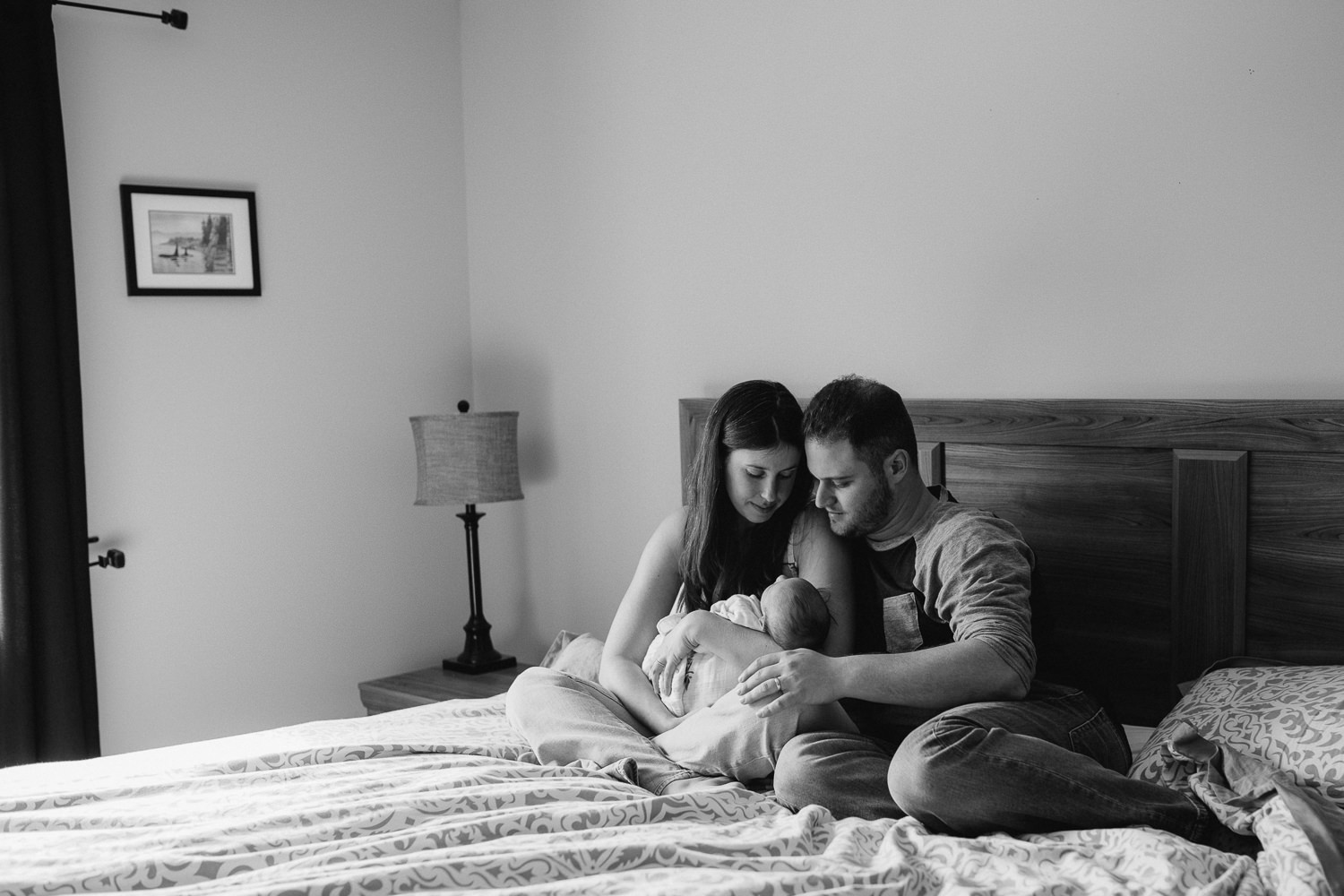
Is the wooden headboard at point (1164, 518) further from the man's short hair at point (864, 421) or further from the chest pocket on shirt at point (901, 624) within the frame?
the man's short hair at point (864, 421)

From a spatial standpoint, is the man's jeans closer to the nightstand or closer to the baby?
the baby

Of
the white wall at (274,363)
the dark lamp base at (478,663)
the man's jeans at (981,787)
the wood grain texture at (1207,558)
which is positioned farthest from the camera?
the dark lamp base at (478,663)

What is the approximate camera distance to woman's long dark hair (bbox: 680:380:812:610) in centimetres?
239

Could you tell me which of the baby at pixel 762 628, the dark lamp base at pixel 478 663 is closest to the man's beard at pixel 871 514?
the baby at pixel 762 628

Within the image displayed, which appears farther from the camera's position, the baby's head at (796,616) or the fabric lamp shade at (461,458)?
the fabric lamp shade at (461,458)

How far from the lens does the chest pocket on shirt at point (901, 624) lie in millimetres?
2232

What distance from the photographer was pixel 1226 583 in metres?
2.35

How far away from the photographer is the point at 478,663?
354 centimetres

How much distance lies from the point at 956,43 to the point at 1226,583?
127 cm

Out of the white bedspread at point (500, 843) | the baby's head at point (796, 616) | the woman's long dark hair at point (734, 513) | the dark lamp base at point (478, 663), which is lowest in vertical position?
the dark lamp base at point (478, 663)

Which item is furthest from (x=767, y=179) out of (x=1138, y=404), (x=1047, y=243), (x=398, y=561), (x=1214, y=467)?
(x=398, y=561)

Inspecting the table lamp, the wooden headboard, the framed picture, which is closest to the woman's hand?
the wooden headboard

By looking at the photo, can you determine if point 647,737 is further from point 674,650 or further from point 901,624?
point 901,624

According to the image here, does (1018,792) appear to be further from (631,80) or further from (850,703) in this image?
(631,80)
